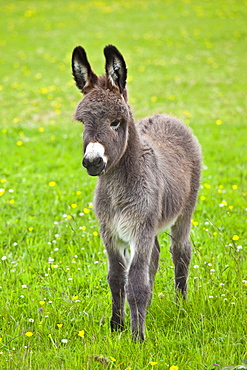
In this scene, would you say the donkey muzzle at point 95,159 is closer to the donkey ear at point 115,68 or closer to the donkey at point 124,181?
the donkey at point 124,181

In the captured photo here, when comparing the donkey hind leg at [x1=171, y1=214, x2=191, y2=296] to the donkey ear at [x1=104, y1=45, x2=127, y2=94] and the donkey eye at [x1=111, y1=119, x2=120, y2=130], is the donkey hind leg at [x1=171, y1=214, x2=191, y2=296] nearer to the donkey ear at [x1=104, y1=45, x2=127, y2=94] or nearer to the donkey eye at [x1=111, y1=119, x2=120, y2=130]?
the donkey eye at [x1=111, y1=119, x2=120, y2=130]

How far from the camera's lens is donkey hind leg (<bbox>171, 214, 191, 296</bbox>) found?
454 cm

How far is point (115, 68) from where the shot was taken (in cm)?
356

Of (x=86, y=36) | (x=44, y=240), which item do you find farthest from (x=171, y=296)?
(x=86, y=36)

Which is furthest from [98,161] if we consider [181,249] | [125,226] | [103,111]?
[181,249]

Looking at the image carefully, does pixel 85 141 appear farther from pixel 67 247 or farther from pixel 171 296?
pixel 67 247

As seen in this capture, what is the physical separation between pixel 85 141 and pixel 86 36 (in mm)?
19646

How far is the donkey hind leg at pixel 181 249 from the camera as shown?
14.9 feet

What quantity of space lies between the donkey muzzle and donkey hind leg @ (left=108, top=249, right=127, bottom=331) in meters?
0.98

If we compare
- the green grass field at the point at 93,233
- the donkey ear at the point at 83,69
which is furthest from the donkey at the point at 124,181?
the green grass field at the point at 93,233

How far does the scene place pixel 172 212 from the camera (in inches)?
167

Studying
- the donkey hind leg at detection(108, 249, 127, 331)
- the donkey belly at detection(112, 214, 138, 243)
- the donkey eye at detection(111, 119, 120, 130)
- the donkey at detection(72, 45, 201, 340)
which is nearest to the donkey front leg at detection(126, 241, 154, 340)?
the donkey at detection(72, 45, 201, 340)

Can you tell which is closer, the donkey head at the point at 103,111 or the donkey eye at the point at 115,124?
the donkey head at the point at 103,111

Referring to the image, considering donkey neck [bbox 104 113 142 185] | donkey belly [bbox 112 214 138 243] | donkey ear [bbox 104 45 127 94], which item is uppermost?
donkey ear [bbox 104 45 127 94]
